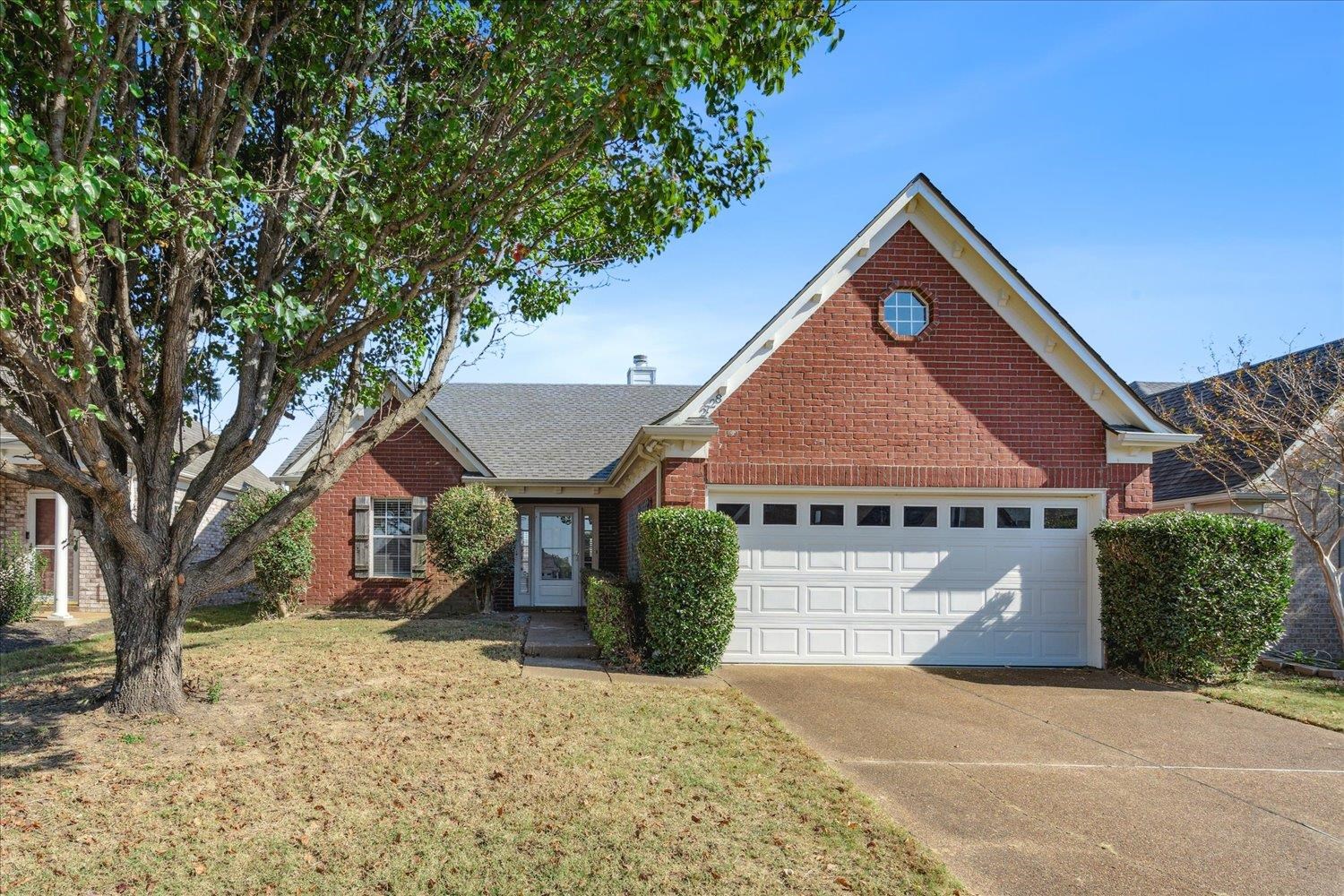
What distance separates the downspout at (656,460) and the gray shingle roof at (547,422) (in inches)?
210

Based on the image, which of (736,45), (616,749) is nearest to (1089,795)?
(616,749)

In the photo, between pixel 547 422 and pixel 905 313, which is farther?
pixel 547 422

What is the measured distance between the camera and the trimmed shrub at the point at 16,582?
50.9ft

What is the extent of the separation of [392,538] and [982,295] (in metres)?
12.3

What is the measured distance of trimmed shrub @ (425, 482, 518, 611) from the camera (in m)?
16.8

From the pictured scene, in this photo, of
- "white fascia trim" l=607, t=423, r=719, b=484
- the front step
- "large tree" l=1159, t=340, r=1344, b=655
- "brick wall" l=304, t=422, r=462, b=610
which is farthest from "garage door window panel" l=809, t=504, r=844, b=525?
"brick wall" l=304, t=422, r=462, b=610

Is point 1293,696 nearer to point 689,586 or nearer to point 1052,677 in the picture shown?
point 1052,677

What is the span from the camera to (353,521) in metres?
18.3

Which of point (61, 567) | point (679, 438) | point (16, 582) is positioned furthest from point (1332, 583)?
point (61, 567)

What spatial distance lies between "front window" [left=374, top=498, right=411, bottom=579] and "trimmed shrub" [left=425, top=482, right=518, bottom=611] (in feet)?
4.42

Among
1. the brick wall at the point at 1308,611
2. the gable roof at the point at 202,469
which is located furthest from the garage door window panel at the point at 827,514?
the gable roof at the point at 202,469

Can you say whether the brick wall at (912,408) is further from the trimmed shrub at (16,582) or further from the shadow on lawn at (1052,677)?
the trimmed shrub at (16,582)

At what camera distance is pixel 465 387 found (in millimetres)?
22953

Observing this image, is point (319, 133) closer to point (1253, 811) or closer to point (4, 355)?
point (4, 355)
